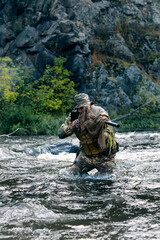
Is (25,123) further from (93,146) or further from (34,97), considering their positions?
(93,146)

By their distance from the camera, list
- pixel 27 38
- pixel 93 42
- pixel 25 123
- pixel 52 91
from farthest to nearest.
Result: pixel 93 42 → pixel 27 38 → pixel 52 91 → pixel 25 123

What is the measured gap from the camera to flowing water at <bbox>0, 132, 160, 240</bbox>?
11.1 ft

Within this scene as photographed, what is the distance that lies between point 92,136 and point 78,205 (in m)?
1.89

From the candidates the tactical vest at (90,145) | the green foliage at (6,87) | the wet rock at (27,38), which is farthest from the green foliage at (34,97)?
the tactical vest at (90,145)

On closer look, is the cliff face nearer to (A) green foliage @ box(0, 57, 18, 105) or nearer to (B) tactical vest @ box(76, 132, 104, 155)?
(A) green foliage @ box(0, 57, 18, 105)

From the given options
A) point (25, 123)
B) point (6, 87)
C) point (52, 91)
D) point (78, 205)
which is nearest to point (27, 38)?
point (52, 91)

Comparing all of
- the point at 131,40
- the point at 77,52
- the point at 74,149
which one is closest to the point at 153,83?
the point at 131,40

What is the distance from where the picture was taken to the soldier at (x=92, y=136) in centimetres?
598

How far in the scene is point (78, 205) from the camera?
4438 mm

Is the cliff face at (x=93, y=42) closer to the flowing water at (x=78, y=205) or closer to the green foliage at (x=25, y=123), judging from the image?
the green foliage at (x=25, y=123)

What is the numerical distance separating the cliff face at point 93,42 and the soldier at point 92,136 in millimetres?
22386

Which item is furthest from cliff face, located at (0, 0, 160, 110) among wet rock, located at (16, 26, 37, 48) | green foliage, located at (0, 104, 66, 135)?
green foliage, located at (0, 104, 66, 135)

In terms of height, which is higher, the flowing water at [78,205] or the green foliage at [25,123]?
the flowing water at [78,205]

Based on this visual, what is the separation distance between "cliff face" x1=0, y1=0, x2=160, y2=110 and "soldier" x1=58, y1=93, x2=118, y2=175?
22.4 meters
